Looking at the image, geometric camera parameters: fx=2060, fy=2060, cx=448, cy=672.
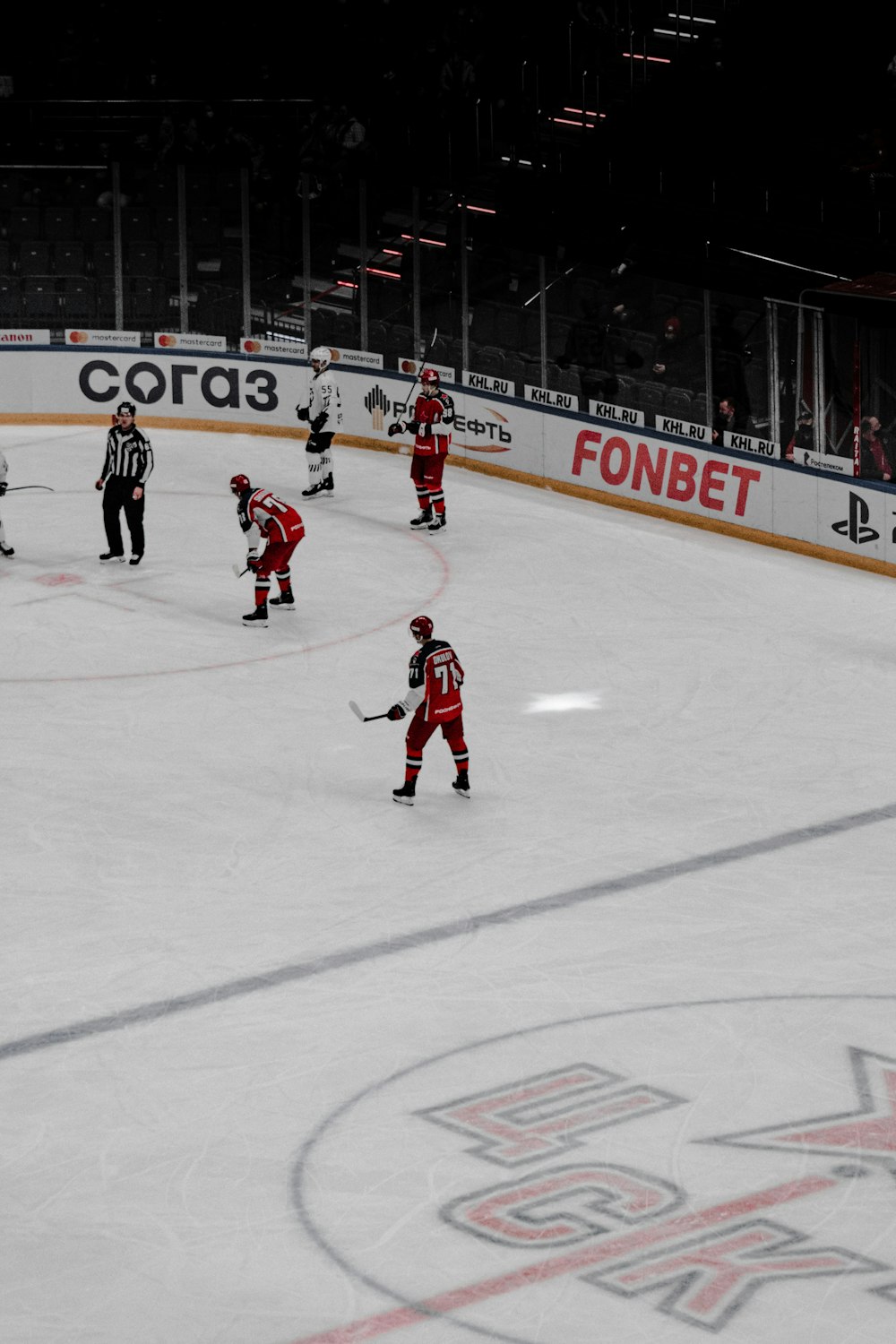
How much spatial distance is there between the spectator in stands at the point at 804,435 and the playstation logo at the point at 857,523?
599mm

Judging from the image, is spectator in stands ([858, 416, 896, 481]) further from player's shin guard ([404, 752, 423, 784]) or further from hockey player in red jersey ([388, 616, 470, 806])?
player's shin guard ([404, 752, 423, 784])

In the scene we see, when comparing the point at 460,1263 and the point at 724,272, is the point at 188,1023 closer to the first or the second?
the point at 460,1263

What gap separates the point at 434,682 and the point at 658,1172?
14.8 ft

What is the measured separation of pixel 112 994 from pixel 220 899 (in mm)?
1317

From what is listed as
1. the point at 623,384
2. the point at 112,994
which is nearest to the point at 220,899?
the point at 112,994

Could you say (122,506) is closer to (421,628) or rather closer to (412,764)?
(412,764)

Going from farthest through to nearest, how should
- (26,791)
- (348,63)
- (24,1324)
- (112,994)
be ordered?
(348,63)
(26,791)
(112,994)
(24,1324)

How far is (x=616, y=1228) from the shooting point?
7.42 m

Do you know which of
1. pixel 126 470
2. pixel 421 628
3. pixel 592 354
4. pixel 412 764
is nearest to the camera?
pixel 421 628

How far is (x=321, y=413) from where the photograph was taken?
1994 cm

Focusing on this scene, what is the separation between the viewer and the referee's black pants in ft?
57.3

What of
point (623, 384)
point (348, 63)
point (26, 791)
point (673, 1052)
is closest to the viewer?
point (673, 1052)

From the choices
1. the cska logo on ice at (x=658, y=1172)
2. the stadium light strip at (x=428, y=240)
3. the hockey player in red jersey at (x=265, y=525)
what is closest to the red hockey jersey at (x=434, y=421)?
the hockey player in red jersey at (x=265, y=525)

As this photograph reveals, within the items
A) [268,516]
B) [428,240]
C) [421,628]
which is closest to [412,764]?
[421,628]
